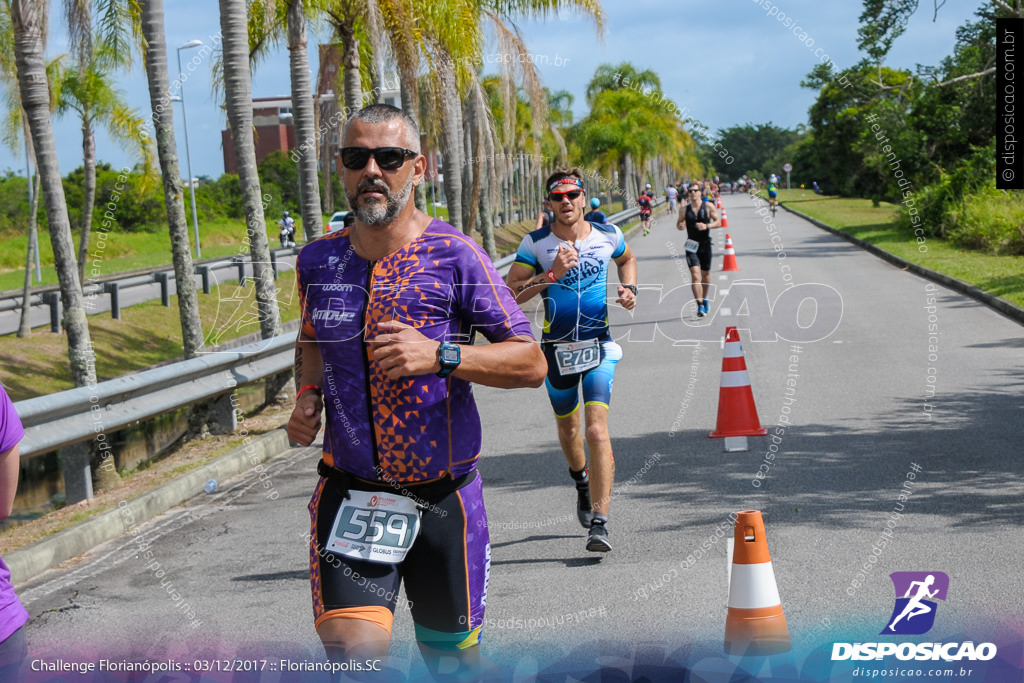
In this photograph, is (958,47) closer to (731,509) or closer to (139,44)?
(139,44)

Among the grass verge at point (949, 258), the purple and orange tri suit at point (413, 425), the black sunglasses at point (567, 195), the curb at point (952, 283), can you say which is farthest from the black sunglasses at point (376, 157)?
the grass verge at point (949, 258)

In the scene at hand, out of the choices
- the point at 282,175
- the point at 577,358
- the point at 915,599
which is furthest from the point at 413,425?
the point at 282,175

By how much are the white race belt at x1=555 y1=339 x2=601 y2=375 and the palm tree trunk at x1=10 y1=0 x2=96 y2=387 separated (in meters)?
5.53

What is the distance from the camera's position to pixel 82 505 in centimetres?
816

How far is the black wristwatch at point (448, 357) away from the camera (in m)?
3.17

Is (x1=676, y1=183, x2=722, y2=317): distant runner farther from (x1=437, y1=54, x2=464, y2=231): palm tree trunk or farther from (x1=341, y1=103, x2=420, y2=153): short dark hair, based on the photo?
(x1=341, y1=103, x2=420, y2=153): short dark hair

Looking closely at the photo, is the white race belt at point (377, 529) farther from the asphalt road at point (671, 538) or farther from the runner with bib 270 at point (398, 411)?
the asphalt road at point (671, 538)

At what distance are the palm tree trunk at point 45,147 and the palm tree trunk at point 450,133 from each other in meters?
11.2

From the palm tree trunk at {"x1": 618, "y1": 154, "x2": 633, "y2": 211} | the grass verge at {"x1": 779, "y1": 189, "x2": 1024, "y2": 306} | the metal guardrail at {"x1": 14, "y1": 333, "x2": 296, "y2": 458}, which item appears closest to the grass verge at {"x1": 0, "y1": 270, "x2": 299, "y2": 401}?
the metal guardrail at {"x1": 14, "y1": 333, "x2": 296, "y2": 458}

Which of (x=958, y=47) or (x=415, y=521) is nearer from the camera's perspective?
(x=415, y=521)

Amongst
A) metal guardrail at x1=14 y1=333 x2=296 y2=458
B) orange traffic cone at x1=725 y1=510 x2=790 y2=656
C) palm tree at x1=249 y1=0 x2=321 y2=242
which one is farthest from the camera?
palm tree at x1=249 y1=0 x2=321 y2=242

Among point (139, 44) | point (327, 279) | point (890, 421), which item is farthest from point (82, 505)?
point (139, 44)

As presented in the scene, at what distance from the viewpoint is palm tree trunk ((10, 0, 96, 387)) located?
10.3m

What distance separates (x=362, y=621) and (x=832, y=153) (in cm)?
8922
